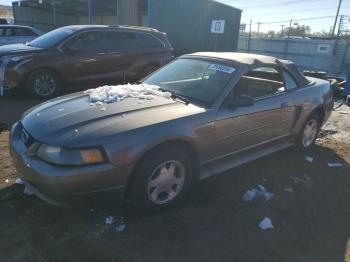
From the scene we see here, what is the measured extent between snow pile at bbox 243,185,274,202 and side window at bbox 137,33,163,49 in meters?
6.03

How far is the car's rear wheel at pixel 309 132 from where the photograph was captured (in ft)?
16.7

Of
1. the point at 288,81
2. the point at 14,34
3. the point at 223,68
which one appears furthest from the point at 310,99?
the point at 14,34

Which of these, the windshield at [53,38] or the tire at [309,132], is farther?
the windshield at [53,38]

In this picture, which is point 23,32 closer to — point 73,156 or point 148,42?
point 148,42

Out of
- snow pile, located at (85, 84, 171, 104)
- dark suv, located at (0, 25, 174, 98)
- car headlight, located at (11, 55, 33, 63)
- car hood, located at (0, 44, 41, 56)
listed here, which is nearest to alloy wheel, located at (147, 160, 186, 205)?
snow pile, located at (85, 84, 171, 104)

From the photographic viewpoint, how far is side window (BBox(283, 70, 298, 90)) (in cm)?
468

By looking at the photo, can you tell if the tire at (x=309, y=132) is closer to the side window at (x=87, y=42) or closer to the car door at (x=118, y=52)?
the car door at (x=118, y=52)

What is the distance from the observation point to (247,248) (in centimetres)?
292

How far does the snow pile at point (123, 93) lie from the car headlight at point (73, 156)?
88 cm

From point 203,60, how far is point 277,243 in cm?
245

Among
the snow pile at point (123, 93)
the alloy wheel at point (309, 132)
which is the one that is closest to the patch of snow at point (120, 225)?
the snow pile at point (123, 93)

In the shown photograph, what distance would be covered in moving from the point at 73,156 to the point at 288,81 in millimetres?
3313

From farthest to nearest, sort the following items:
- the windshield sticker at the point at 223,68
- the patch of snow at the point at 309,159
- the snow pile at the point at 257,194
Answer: the patch of snow at the point at 309,159 → the windshield sticker at the point at 223,68 → the snow pile at the point at 257,194

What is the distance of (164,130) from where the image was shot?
310cm
